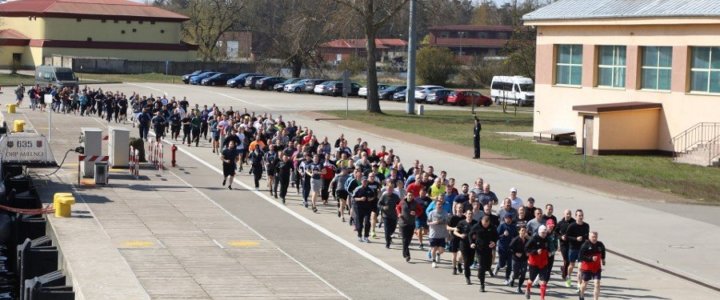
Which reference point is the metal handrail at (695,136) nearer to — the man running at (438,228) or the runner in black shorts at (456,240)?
the man running at (438,228)

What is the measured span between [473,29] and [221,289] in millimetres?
135105

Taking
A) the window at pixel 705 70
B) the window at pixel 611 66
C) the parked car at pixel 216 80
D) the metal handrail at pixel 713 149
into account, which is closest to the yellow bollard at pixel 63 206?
the metal handrail at pixel 713 149

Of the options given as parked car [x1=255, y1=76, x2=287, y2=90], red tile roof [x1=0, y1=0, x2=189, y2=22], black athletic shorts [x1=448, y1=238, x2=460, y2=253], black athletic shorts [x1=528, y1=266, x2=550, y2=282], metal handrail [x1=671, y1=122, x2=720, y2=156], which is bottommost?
black athletic shorts [x1=528, y1=266, x2=550, y2=282]

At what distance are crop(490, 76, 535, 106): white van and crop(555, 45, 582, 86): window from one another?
80.2ft

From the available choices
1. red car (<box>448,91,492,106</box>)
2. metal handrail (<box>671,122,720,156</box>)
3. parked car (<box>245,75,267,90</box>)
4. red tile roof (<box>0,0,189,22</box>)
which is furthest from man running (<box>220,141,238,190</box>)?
red tile roof (<box>0,0,189,22</box>)

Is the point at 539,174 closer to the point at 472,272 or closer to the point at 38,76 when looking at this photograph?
the point at 472,272

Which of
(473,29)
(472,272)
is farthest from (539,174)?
(473,29)

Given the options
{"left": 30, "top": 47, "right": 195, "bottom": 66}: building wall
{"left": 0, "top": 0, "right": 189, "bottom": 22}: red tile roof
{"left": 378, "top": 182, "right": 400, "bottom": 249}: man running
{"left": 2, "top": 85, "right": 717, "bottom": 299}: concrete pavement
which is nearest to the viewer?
{"left": 2, "top": 85, "right": 717, "bottom": 299}: concrete pavement

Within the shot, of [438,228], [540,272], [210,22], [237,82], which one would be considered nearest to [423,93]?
[237,82]

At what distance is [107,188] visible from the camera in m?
32.3

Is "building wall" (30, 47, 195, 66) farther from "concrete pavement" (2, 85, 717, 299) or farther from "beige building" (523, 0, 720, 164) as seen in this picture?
"beige building" (523, 0, 720, 164)

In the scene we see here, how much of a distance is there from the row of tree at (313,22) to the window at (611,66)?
1651cm

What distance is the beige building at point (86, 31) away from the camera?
341ft

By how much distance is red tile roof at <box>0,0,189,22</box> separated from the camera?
343ft
